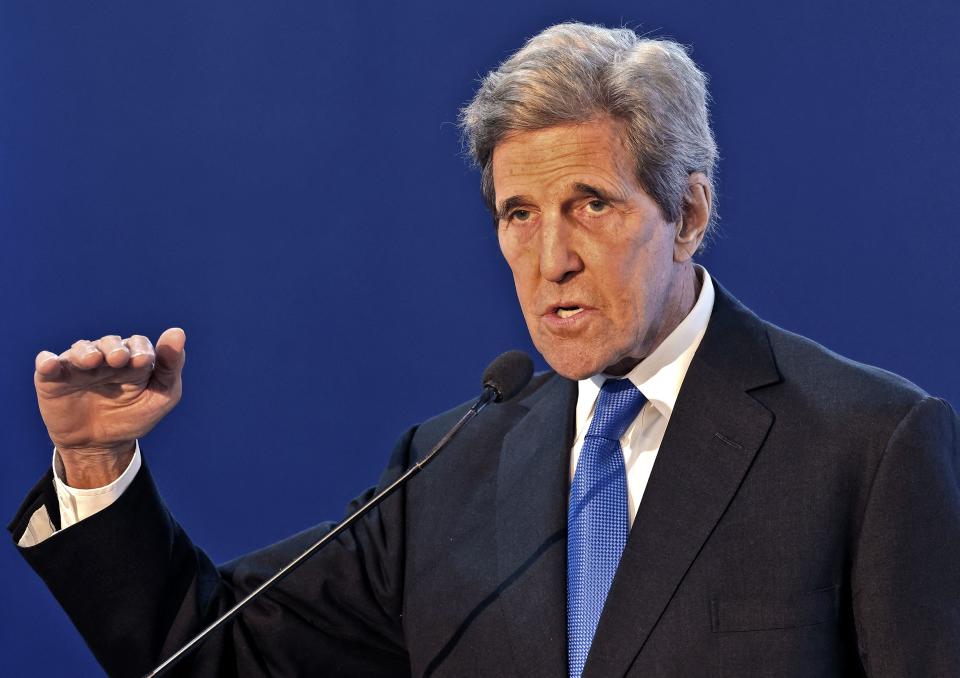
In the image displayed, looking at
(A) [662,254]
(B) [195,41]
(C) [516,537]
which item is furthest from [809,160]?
(B) [195,41]

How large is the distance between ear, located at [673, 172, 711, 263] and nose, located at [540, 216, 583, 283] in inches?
4.9

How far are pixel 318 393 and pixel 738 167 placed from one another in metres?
0.70

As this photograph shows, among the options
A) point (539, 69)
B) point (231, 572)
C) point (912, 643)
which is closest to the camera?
point (912, 643)

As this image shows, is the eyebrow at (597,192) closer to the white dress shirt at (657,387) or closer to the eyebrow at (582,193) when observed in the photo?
the eyebrow at (582,193)

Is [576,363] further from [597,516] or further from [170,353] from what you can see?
[170,353]

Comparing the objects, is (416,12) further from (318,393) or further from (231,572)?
(231,572)

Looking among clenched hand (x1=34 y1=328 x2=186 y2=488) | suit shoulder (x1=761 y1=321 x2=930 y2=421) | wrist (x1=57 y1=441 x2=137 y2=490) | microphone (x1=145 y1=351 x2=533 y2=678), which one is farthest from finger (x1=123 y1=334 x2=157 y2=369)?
suit shoulder (x1=761 y1=321 x2=930 y2=421)

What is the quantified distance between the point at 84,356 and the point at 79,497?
0.20 meters

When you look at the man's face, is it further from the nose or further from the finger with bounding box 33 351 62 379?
the finger with bounding box 33 351 62 379

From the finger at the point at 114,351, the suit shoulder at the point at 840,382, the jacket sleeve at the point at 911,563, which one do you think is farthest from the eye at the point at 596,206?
the finger at the point at 114,351

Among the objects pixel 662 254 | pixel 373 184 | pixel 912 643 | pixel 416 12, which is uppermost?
pixel 416 12

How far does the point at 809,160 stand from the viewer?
1.75m

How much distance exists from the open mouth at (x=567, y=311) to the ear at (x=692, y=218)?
5.1 inches

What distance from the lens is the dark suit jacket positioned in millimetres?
1192
